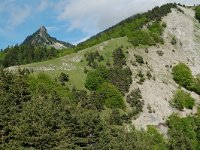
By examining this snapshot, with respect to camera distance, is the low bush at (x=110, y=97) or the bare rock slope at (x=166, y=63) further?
the bare rock slope at (x=166, y=63)

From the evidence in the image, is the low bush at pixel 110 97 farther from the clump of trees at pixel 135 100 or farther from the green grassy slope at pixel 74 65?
the green grassy slope at pixel 74 65

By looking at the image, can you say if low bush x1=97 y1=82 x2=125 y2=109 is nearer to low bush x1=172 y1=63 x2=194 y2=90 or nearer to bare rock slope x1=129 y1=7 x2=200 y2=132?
bare rock slope x1=129 y1=7 x2=200 y2=132

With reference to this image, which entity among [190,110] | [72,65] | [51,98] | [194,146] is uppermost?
[72,65]

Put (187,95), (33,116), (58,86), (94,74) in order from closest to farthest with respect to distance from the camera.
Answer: (33,116) → (58,86) → (94,74) → (187,95)

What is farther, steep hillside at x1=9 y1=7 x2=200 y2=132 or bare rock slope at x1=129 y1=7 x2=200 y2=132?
steep hillside at x1=9 y1=7 x2=200 y2=132

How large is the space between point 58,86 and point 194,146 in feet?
129

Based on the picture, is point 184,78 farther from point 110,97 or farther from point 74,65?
point 74,65

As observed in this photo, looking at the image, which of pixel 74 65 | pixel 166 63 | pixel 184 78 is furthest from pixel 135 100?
pixel 166 63

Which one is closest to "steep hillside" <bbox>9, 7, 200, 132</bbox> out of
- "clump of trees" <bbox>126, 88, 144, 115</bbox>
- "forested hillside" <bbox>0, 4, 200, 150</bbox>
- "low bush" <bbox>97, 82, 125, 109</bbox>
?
"forested hillside" <bbox>0, 4, 200, 150</bbox>

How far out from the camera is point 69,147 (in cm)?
8775

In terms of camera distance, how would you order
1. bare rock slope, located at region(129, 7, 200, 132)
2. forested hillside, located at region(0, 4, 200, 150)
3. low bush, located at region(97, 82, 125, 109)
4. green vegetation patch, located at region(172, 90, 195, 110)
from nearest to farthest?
forested hillside, located at region(0, 4, 200, 150) < low bush, located at region(97, 82, 125, 109) < bare rock slope, located at region(129, 7, 200, 132) < green vegetation patch, located at region(172, 90, 195, 110)

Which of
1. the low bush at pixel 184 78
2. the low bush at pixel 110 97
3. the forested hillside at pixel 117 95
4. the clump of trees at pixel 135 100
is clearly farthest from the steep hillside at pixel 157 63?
the low bush at pixel 110 97

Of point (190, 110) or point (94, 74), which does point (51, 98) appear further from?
point (190, 110)

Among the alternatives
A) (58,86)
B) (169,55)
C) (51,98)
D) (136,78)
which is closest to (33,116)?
(51,98)
